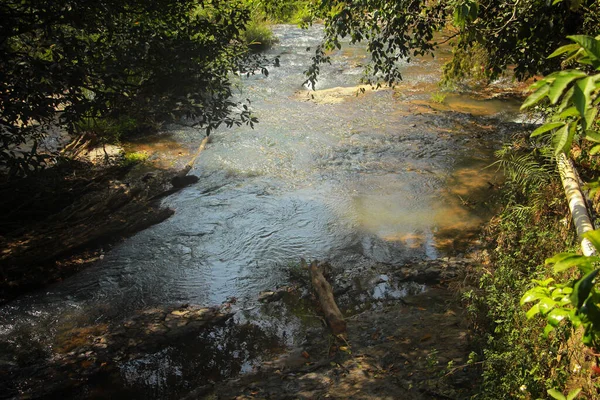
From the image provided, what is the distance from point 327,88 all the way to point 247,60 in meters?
7.99

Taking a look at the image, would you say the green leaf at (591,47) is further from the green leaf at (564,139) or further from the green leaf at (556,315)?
the green leaf at (556,315)

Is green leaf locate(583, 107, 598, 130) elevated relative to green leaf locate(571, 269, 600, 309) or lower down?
elevated

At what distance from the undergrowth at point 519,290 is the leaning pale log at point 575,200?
32 cm

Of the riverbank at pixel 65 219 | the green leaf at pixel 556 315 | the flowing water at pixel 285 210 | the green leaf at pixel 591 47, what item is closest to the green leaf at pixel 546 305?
the green leaf at pixel 556 315

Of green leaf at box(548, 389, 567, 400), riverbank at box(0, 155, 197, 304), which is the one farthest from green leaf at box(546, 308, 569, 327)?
riverbank at box(0, 155, 197, 304)

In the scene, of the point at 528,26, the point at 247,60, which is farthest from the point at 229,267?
the point at 528,26

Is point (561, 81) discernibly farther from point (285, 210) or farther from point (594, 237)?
point (285, 210)

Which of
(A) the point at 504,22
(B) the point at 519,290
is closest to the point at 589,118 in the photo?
(B) the point at 519,290

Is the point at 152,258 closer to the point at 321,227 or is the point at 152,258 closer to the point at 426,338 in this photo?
the point at 321,227

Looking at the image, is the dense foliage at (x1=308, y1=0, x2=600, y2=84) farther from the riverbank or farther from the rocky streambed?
the riverbank

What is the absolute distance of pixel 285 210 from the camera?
816cm

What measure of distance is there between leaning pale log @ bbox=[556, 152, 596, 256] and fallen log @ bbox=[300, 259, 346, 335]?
244cm

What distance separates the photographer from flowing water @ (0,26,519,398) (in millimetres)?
5695

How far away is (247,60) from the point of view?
5.88m
